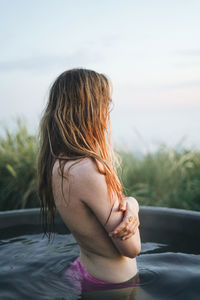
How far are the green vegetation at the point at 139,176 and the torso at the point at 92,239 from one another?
7.40 feet

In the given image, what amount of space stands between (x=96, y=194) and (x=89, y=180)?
69 millimetres

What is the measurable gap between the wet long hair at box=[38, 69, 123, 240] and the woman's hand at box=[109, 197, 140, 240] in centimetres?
7

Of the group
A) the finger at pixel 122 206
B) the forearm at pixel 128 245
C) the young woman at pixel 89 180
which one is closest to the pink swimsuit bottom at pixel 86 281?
the young woman at pixel 89 180

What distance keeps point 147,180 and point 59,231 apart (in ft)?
7.15

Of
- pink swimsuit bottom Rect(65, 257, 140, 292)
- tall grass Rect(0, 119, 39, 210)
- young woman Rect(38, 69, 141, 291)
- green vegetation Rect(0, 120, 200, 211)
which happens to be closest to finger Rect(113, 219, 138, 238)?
young woman Rect(38, 69, 141, 291)

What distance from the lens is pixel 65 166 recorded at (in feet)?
5.09

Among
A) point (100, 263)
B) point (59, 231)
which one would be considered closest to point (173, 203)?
point (59, 231)

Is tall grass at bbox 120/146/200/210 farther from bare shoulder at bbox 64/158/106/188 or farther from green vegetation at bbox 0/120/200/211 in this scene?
bare shoulder at bbox 64/158/106/188

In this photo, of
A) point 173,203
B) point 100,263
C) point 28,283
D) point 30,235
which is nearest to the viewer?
point 100,263

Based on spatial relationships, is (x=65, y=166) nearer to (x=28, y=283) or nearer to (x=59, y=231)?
(x=28, y=283)

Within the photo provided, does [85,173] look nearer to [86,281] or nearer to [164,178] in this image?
[86,281]

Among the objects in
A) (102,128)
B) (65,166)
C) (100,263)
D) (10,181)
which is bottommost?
(10,181)

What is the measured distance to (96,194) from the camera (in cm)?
148

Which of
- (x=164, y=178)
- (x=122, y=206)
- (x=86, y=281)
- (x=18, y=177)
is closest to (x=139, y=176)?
(x=164, y=178)
